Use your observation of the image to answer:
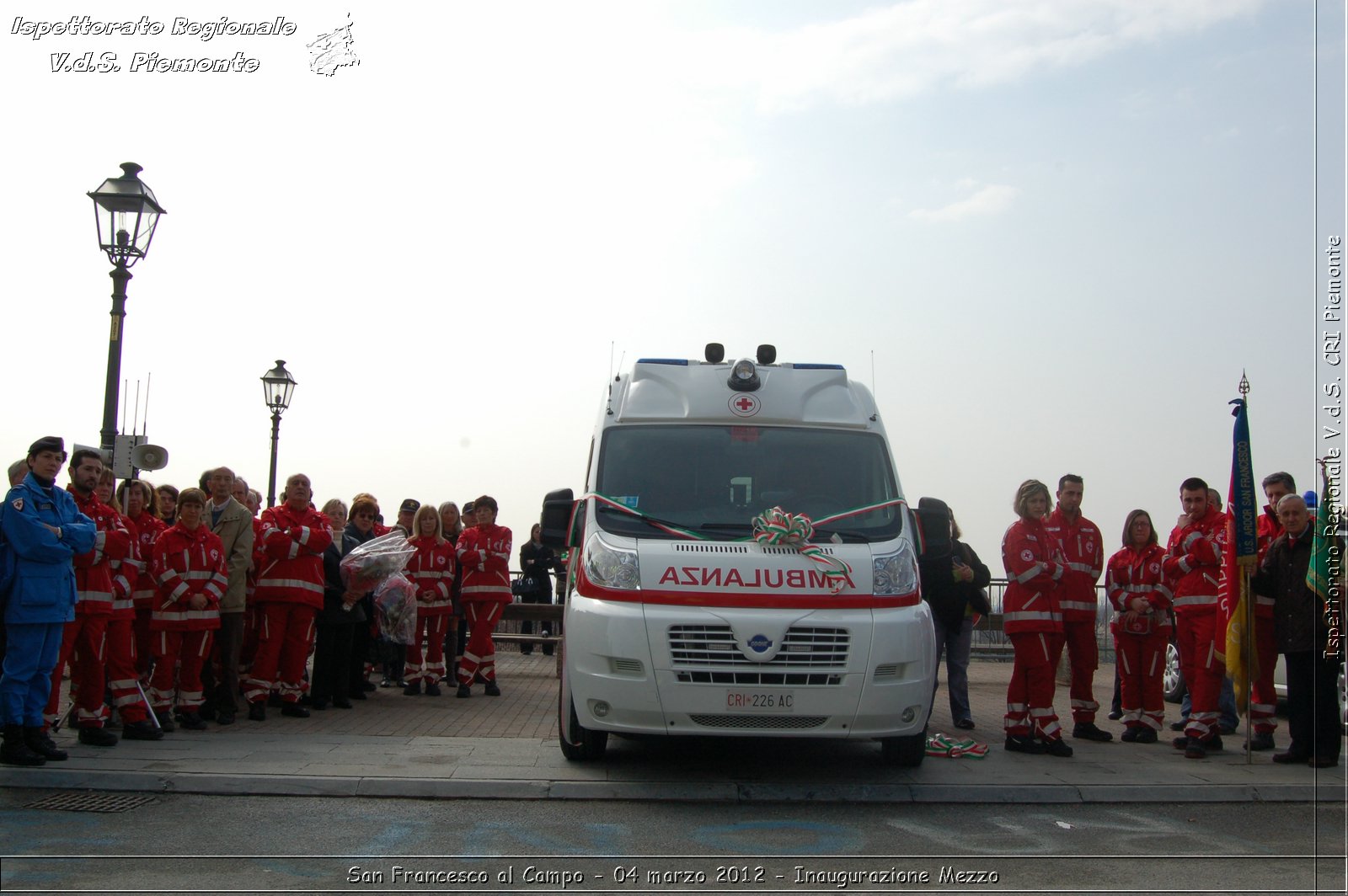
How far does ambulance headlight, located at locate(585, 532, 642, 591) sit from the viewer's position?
7801 mm

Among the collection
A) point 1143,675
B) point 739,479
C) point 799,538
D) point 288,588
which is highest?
point 739,479

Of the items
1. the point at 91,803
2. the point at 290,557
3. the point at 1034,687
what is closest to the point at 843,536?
the point at 1034,687

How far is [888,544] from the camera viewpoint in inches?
322

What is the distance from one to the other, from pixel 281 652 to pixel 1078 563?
269 inches

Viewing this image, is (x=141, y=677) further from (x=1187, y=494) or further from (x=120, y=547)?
(x=1187, y=494)

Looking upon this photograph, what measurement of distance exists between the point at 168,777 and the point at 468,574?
5.50 metres

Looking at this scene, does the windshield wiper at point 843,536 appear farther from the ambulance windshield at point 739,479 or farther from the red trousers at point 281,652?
the red trousers at point 281,652

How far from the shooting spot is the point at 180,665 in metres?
10.0

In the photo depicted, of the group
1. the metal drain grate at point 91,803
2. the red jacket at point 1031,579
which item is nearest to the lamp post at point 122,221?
the metal drain grate at point 91,803

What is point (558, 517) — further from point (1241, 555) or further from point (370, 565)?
point (1241, 555)

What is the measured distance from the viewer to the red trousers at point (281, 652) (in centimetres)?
1068

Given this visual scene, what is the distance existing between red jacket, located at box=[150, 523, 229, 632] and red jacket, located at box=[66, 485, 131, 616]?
615 mm

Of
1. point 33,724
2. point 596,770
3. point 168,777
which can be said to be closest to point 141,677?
point 33,724

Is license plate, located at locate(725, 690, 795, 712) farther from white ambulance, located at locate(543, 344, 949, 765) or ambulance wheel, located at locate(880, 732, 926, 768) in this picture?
ambulance wheel, located at locate(880, 732, 926, 768)
